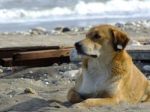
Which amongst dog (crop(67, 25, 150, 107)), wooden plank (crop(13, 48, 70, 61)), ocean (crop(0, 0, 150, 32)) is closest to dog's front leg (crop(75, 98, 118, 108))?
dog (crop(67, 25, 150, 107))

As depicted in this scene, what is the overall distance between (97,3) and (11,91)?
78.9 ft

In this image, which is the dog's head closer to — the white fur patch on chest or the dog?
the dog

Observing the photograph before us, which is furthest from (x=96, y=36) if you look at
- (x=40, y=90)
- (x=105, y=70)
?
(x=40, y=90)

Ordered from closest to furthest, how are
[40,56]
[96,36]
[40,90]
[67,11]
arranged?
[96,36] → [40,90] → [40,56] → [67,11]

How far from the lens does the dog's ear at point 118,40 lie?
680cm

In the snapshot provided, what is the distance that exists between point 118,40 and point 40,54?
11.9 ft

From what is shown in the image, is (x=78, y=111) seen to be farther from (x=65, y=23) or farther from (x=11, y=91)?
(x=65, y=23)

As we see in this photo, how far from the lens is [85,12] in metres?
29.3

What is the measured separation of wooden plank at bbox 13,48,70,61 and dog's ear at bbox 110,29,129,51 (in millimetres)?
3560

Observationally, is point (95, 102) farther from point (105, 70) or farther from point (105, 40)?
point (105, 40)

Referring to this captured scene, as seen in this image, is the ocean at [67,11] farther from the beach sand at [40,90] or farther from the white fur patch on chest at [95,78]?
the white fur patch on chest at [95,78]

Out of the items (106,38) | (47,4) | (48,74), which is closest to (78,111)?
(106,38)

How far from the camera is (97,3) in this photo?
3203 centimetres

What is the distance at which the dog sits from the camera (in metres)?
6.78
